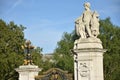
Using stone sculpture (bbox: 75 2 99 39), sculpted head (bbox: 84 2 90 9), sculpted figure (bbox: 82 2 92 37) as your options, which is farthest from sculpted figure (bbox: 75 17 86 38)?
sculpted head (bbox: 84 2 90 9)

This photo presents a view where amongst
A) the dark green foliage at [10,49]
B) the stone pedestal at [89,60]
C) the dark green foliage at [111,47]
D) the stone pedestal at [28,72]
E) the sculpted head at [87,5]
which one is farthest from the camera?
the dark green foliage at [111,47]

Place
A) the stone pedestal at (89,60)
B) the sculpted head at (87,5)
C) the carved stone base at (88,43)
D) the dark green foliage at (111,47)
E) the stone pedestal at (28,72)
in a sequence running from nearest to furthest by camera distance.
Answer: the stone pedestal at (89,60)
the carved stone base at (88,43)
the sculpted head at (87,5)
the stone pedestal at (28,72)
the dark green foliage at (111,47)

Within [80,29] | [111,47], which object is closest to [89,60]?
[80,29]

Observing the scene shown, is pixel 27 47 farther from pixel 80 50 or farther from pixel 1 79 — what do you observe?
pixel 1 79

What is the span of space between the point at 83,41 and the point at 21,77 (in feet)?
13.2

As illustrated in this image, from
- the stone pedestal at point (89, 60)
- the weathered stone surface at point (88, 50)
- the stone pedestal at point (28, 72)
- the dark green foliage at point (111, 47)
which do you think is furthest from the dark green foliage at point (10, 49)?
the stone pedestal at point (89, 60)

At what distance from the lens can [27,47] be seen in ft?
71.7

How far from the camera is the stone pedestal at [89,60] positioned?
18.2 meters

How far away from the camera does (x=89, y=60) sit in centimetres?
1833

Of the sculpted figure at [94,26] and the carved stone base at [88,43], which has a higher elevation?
the sculpted figure at [94,26]

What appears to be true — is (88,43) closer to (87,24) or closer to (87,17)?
(87,24)

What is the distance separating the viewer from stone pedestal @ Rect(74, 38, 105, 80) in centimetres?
1820

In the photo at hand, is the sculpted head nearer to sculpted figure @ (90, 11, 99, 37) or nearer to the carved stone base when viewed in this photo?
sculpted figure @ (90, 11, 99, 37)

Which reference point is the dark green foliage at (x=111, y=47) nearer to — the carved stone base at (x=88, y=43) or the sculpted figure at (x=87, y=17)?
the sculpted figure at (x=87, y=17)
